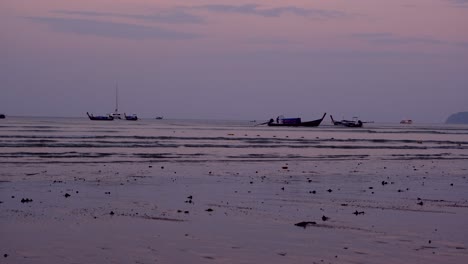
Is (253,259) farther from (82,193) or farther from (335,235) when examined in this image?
(82,193)

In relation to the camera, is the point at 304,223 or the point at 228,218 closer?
the point at 304,223

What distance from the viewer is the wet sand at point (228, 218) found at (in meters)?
12.7

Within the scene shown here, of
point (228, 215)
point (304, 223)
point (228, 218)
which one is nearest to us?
point (304, 223)

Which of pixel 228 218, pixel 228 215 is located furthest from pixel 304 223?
pixel 228 215

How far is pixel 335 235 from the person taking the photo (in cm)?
1458

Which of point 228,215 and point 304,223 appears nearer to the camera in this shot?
point 304,223

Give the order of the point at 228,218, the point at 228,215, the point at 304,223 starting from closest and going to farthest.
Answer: the point at 304,223
the point at 228,218
the point at 228,215

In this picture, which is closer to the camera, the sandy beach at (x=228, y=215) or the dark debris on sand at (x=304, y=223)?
the sandy beach at (x=228, y=215)

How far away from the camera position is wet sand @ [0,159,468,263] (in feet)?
41.5

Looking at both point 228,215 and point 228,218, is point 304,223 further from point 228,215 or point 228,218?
point 228,215

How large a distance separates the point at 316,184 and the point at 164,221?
35.6 ft

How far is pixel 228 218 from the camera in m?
16.7

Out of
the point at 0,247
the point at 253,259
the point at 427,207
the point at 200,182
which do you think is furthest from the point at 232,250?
the point at 200,182

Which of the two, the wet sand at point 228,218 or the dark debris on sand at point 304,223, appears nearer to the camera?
the wet sand at point 228,218
